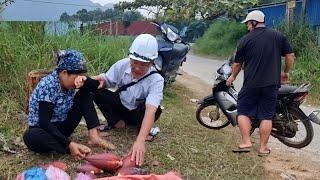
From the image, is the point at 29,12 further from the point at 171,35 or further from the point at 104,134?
the point at 104,134

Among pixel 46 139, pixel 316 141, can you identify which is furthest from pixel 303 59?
pixel 46 139

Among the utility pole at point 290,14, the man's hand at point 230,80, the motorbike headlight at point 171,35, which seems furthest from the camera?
the utility pole at point 290,14

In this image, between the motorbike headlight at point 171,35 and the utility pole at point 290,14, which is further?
the utility pole at point 290,14

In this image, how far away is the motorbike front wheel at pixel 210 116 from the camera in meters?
6.32

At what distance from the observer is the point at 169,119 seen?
605cm

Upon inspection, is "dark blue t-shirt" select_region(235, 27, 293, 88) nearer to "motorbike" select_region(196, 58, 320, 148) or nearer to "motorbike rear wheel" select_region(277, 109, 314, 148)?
"motorbike" select_region(196, 58, 320, 148)

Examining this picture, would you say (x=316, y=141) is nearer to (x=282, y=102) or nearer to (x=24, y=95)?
(x=282, y=102)

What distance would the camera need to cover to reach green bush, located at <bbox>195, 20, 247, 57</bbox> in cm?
2069

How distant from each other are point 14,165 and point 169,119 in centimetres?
270

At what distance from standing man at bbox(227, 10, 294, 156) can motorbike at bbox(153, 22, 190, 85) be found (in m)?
2.59

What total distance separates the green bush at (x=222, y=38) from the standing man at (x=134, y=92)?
15803 millimetres

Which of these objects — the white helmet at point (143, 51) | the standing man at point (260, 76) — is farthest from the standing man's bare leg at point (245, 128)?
the white helmet at point (143, 51)

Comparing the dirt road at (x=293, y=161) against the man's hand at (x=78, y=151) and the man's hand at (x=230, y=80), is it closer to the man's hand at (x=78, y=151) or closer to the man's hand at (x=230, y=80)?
the man's hand at (x=230, y=80)

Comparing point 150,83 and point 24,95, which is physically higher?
point 150,83
